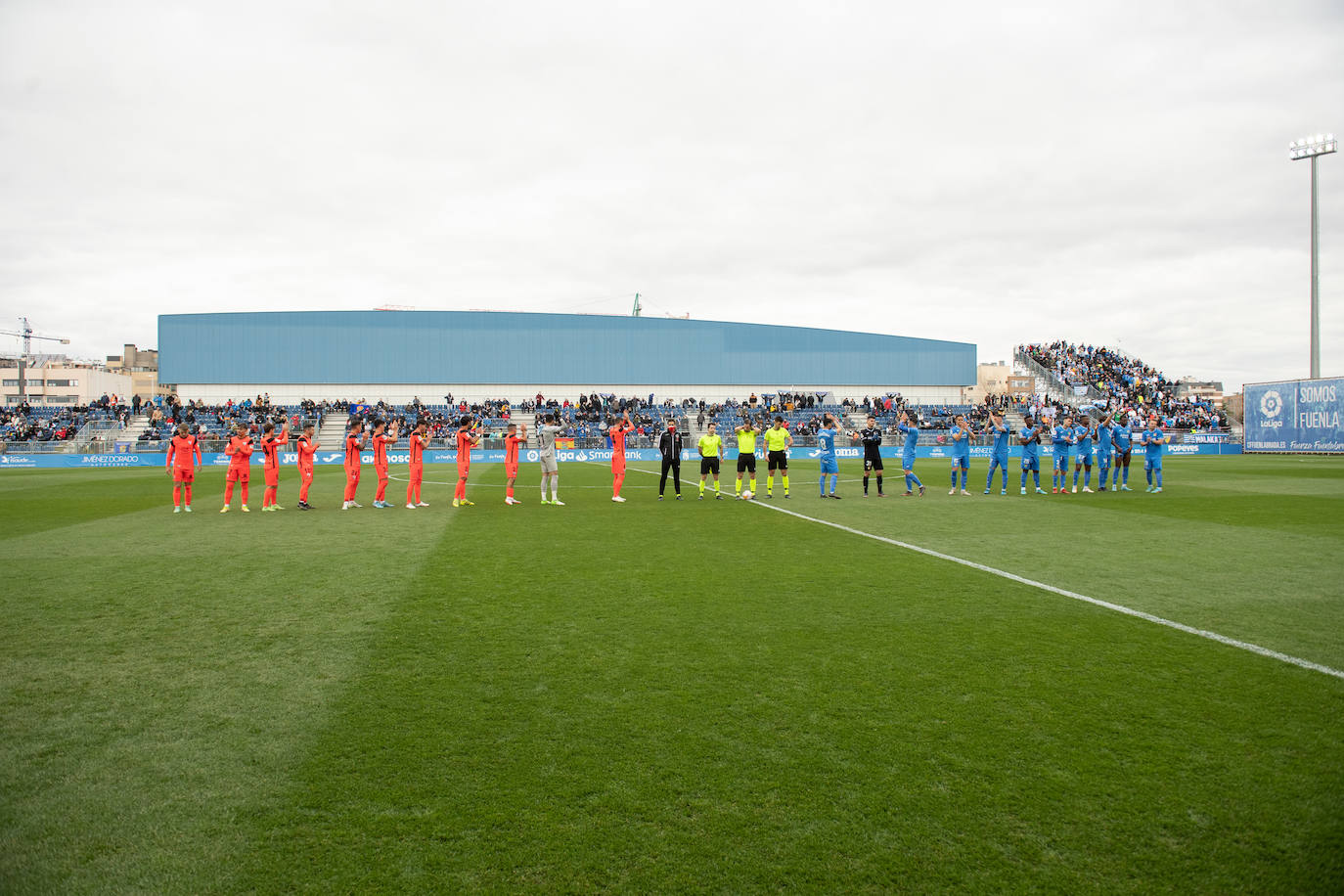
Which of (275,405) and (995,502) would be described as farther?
(275,405)

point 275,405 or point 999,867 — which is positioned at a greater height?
point 275,405

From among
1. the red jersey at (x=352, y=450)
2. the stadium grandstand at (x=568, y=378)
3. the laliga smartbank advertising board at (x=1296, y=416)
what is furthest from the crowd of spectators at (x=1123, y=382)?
the red jersey at (x=352, y=450)

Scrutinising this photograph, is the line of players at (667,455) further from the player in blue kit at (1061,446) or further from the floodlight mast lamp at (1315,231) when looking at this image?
the floodlight mast lamp at (1315,231)

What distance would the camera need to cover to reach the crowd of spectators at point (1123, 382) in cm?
5222

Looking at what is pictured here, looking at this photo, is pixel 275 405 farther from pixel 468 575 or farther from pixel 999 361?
pixel 999 361

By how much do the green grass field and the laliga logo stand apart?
4063 cm

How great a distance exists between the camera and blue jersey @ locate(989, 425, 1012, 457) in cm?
1919

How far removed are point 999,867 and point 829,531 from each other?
967cm

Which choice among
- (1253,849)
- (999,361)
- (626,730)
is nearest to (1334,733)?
(1253,849)

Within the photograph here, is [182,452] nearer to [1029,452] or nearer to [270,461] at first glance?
[270,461]

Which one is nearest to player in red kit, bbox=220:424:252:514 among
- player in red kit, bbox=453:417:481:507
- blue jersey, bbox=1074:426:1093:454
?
player in red kit, bbox=453:417:481:507

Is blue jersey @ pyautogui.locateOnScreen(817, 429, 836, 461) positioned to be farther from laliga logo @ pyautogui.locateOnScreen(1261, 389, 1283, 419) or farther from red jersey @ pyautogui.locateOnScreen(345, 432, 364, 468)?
laliga logo @ pyautogui.locateOnScreen(1261, 389, 1283, 419)

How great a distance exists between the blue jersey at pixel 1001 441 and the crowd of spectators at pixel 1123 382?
37.5m

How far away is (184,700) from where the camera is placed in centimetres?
505
